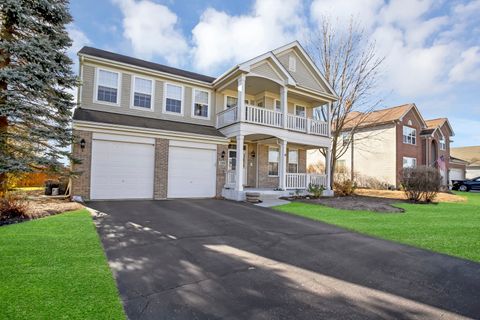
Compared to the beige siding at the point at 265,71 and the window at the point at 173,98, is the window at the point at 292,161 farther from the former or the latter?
the window at the point at 173,98

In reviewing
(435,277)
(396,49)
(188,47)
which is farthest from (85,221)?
(396,49)

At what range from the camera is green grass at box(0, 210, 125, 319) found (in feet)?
9.25

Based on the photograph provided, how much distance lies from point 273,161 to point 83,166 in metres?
10.7

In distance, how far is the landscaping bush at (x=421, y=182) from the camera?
1412 centimetres

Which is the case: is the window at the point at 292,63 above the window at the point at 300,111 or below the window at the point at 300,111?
above

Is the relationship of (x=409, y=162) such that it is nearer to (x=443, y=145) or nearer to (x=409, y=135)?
(x=409, y=135)

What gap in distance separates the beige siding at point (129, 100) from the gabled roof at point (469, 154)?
1969 inches

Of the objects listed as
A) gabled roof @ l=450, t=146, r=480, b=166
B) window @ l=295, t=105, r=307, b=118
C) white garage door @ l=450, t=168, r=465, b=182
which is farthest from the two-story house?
gabled roof @ l=450, t=146, r=480, b=166

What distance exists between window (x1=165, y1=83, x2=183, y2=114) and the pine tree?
517 cm

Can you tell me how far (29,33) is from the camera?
29.3 feet

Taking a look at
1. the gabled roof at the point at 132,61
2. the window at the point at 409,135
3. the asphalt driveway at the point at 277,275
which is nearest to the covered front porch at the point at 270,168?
the gabled roof at the point at 132,61

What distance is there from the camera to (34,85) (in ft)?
27.0

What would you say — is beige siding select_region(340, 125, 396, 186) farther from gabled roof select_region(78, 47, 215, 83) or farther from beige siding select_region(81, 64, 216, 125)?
beige siding select_region(81, 64, 216, 125)

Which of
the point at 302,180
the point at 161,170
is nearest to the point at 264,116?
the point at 302,180
